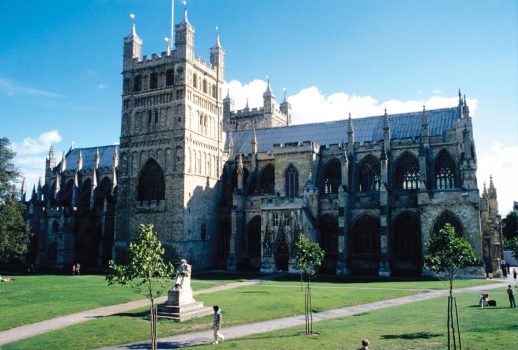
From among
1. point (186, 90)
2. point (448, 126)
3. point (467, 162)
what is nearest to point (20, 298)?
point (186, 90)

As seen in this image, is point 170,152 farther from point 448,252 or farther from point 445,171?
point 448,252

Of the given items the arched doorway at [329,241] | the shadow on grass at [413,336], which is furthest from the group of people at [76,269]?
the shadow on grass at [413,336]

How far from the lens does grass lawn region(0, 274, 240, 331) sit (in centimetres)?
2420

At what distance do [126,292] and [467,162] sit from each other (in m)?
33.9

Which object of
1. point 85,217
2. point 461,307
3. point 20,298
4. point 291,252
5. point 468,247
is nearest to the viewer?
point 468,247

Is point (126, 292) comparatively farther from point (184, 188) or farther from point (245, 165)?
point (245, 165)

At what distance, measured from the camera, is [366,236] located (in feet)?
156

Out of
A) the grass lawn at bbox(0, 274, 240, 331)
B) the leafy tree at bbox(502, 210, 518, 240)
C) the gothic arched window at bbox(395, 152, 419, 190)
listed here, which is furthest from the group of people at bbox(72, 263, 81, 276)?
the leafy tree at bbox(502, 210, 518, 240)

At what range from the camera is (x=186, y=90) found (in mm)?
52344

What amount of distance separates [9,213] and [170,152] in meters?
18.6

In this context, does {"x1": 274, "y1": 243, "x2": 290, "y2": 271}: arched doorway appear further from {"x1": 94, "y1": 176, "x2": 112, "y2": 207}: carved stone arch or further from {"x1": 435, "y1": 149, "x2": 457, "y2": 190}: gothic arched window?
{"x1": 94, "y1": 176, "x2": 112, "y2": 207}: carved stone arch

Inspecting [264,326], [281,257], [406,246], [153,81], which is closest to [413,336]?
[264,326]

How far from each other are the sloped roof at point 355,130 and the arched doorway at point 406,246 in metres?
11.2

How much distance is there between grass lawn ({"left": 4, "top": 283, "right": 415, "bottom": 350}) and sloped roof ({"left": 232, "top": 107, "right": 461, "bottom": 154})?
84.0 feet
